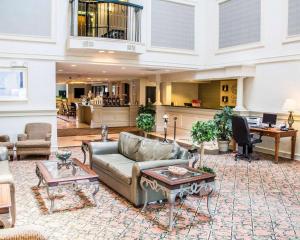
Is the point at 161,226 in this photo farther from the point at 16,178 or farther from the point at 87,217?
the point at 16,178

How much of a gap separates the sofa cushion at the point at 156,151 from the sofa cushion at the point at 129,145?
199 millimetres

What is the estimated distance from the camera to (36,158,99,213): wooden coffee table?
12.3ft

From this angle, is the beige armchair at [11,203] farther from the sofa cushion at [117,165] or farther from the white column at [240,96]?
the white column at [240,96]

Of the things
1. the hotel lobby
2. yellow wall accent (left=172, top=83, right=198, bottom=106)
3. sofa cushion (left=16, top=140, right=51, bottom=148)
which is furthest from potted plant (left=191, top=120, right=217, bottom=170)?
yellow wall accent (left=172, top=83, right=198, bottom=106)

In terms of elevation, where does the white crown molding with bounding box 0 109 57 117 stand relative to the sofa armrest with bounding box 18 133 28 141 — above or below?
above

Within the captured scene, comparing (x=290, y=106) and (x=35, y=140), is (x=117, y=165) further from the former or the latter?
(x=290, y=106)

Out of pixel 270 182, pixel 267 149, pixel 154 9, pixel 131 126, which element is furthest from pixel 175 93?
pixel 270 182

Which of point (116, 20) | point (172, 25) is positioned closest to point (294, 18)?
point (172, 25)

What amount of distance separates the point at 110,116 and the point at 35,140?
647 centimetres

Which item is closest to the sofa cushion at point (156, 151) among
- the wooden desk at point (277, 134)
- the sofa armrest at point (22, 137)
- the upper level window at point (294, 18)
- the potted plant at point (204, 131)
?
the potted plant at point (204, 131)

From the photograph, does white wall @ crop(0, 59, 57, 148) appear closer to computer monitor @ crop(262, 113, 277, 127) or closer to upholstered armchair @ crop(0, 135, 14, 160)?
upholstered armchair @ crop(0, 135, 14, 160)

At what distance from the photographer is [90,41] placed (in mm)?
7414

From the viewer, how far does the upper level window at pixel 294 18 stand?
6.89 metres

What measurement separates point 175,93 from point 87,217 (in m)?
9.40
